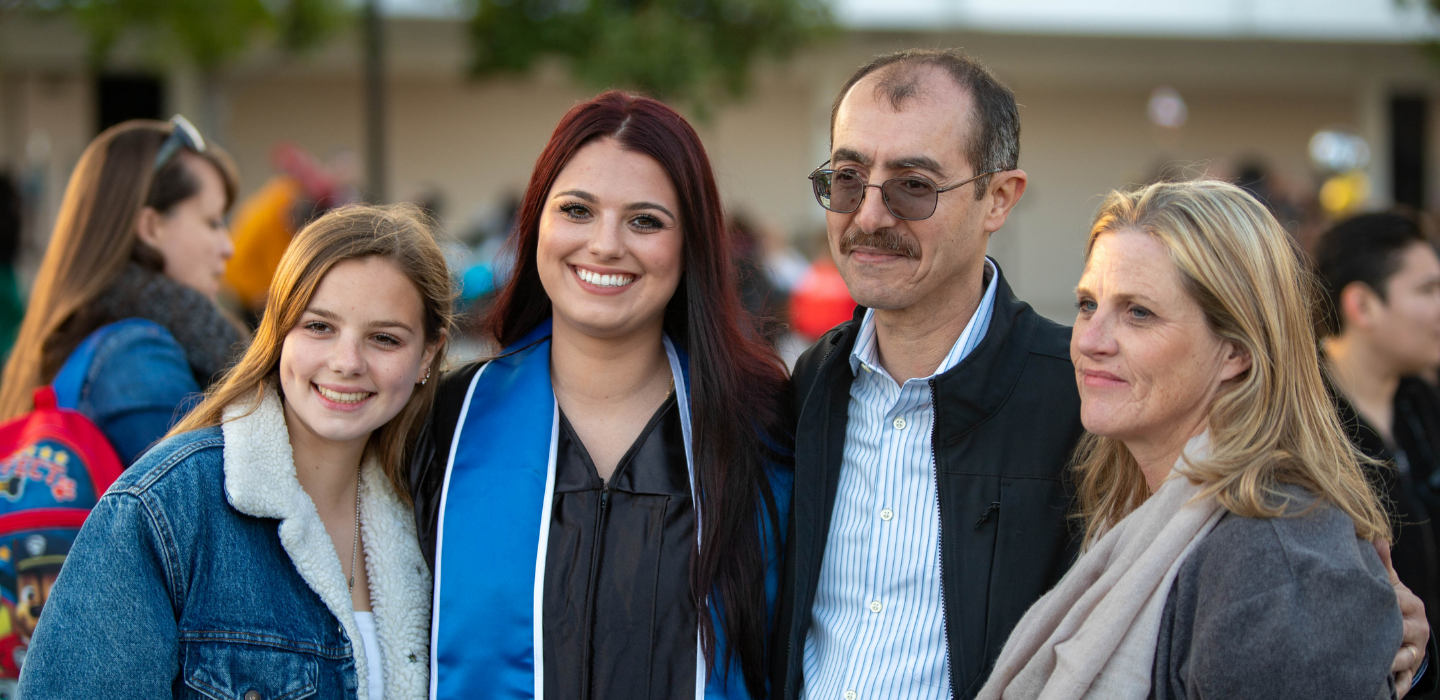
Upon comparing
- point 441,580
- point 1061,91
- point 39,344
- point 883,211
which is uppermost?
point 1061,91

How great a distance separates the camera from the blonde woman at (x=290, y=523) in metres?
2.08

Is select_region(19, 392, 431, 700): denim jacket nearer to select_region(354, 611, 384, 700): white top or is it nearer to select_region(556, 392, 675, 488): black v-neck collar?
select_region(354, 611, 384, 700): white top

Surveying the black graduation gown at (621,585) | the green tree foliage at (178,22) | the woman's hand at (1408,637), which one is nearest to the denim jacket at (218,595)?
the black graduation gown at (621,585)

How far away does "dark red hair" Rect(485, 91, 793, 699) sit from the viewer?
2.48m

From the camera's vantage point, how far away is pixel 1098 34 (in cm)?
1819

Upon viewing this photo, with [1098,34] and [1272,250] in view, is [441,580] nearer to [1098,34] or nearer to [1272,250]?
[1272,250]

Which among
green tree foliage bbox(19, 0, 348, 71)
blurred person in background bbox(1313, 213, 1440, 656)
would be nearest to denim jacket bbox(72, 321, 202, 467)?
blurred person in background bbox(1313, 213, 1440, 656)

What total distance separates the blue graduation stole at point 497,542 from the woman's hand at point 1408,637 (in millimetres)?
1360

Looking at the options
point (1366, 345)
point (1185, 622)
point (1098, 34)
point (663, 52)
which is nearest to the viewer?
point (1185, 622)

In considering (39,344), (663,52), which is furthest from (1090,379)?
(663,52)

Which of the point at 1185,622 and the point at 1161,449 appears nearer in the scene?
the point at 1185,622

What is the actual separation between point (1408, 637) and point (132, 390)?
3.07 m

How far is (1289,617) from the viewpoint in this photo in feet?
5.66

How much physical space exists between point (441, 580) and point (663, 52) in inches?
340
